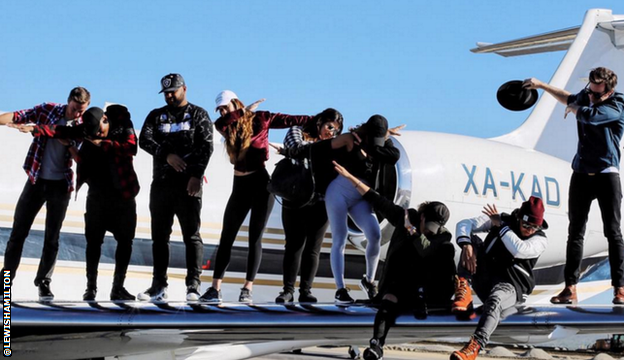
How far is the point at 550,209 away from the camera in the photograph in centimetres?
1158

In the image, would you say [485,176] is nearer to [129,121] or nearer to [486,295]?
[486,295]

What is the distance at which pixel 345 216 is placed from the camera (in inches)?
340

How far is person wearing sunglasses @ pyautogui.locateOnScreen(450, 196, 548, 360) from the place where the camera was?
24.6 ft

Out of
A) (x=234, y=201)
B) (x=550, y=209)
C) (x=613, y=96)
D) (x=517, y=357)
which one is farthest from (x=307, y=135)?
(x=517, y=357)

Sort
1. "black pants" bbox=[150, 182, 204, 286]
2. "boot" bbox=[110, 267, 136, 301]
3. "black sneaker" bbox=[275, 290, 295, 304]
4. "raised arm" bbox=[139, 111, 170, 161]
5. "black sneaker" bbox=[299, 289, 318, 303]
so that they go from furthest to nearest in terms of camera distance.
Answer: "black sneaker" bbox=[275, 290, 295, 304], "black sneaker" bbox=[299, 289, 318, 303], "boot" bbox=[110, 267, 136, 301], "black pants" bbox=[150, 182, 204, 286], "raised arm" bbox=[139, 111, 170, 161]

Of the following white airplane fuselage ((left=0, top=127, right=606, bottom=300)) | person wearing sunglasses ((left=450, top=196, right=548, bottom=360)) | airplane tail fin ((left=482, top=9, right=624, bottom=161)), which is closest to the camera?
person wearing sunglasses ((left=450, top=196, right=548, bottom=360))

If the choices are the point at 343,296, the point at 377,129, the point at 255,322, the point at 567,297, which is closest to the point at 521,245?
the point at 567,297

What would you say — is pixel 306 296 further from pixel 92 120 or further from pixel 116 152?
pixel 92 120

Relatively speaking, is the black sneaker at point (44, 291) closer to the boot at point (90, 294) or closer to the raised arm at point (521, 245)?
the boot at point (90, 294)

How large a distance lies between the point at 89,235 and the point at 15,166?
3078 millimetres

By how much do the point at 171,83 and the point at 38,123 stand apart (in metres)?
1.45

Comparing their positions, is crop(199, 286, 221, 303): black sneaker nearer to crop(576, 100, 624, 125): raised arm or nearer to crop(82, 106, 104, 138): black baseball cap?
crop(82, 106, 104, 138): black baseball cap

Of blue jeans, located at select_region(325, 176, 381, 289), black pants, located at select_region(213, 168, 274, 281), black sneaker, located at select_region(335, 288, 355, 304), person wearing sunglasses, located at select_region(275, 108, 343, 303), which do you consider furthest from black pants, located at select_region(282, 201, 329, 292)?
black sneaker, located at select_region(335, 288, 355, 304)

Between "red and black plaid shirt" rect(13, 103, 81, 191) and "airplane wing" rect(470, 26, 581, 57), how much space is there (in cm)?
1146
